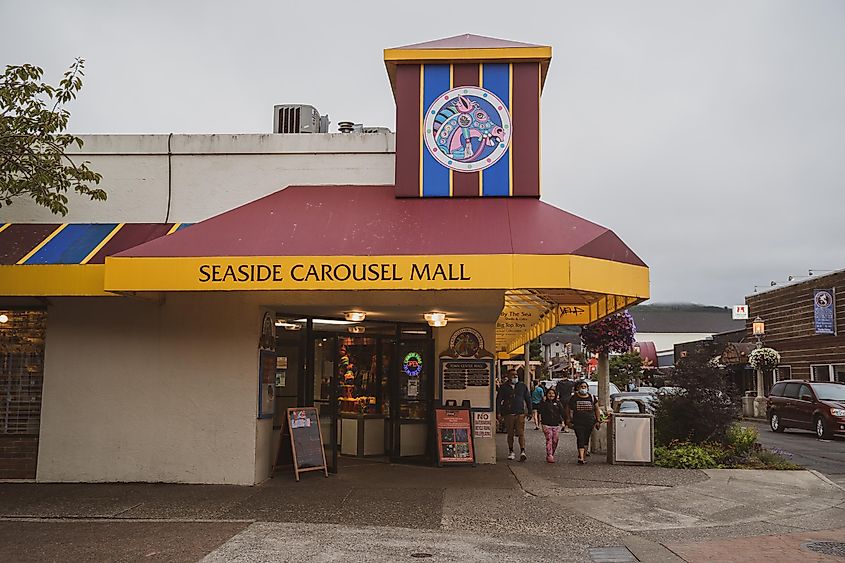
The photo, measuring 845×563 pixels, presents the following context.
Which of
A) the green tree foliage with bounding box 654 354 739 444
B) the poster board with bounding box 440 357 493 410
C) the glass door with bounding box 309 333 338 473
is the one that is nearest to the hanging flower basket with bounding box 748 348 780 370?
the green tree foliage with bounding box 654 354 739 444

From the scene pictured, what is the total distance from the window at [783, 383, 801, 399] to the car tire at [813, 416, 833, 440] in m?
1.56

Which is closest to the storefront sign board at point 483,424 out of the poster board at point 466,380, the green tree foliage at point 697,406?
the poster board at point 466,380

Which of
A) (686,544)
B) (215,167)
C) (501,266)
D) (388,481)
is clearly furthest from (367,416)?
(686,544)

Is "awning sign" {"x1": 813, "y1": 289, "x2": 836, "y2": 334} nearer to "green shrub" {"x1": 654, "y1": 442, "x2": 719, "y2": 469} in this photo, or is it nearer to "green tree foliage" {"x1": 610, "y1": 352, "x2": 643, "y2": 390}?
"green shrub" {"x1": 654, "y1": 442, "x2": 719, "y2": 469}

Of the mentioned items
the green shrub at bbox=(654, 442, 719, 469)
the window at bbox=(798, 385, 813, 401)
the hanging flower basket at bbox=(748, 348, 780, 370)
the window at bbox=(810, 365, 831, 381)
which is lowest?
the green shrub at bbox=(654, 442, 719, 469)

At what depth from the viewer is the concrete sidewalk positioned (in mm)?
8453

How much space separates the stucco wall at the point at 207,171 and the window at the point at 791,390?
61.2 ft

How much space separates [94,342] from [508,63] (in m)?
7.41

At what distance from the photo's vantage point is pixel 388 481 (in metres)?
13.0

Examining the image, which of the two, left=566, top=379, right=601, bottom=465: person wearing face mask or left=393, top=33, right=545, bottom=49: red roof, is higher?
left=393, top=33, right=545, bottom=49: red roof

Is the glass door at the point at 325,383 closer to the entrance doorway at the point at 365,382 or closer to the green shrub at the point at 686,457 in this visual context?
the entrance doorway at the point at 365,382

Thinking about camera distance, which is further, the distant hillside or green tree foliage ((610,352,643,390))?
the distant hillside

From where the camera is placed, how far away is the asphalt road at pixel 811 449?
16.4 metres

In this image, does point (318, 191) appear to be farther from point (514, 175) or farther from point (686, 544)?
point (686, 544)
